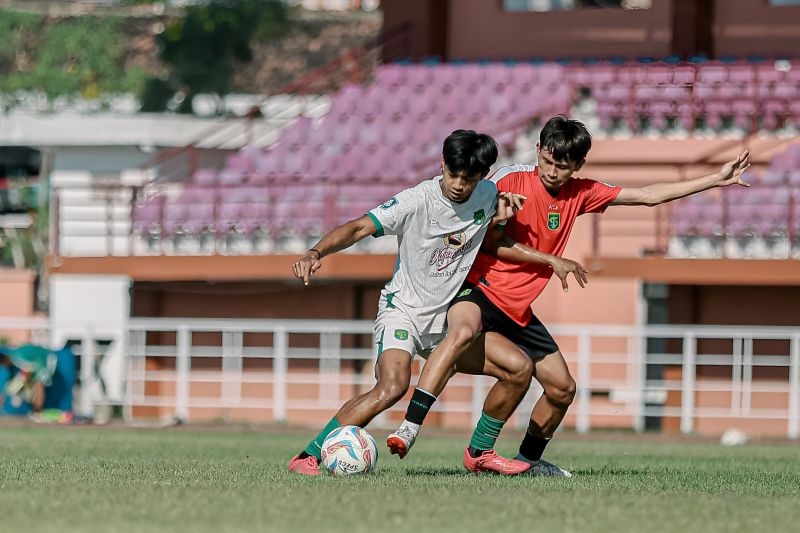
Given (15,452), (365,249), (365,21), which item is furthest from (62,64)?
(15,452)

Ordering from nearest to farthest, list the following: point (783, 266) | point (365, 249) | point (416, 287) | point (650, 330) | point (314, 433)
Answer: point (416, 287) → point (314, 433) → point (650, 330) → point (783, 266) → point (365, 249)

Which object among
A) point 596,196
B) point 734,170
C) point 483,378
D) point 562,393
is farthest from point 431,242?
point 483,378

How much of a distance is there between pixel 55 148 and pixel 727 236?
12.2m

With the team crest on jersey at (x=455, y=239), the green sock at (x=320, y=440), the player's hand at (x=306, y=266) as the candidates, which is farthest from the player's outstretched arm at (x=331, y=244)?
the green sock at (x=320, y=440)

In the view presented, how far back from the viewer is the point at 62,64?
46688 millimetres

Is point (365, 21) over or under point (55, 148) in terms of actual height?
over

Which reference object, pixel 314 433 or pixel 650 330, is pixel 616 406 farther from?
pixel 314 433

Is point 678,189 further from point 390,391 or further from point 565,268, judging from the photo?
point 390,391

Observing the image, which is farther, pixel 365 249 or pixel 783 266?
pixel 365 249

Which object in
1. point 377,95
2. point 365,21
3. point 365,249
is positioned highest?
point 365,21

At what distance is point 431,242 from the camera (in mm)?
8344

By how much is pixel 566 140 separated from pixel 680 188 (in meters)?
0.83

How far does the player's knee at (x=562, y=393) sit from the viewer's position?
8.66m

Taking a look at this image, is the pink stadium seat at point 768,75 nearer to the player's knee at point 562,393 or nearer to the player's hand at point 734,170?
the player's hand at point 734,170
